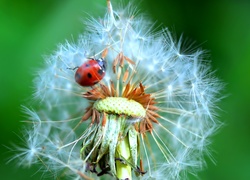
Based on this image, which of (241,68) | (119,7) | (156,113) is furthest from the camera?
(241,68)

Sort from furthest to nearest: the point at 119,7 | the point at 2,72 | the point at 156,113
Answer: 1. the point at 2,72
2. the point at 119,7
3. the point at 156,113

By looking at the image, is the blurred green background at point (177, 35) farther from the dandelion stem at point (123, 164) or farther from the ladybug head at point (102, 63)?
the dandelion stem at point (123, 164)

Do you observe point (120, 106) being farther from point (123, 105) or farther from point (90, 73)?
point (90, 73)

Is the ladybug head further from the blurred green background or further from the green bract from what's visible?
the blurred green background

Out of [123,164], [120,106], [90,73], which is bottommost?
[123,164]

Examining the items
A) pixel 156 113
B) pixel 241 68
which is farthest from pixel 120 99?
pixel 241 68

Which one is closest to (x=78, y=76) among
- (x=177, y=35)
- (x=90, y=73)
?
(x=90, y=73)

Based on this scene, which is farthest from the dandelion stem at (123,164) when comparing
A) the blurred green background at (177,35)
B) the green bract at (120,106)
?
the blurred green background at (177,35)

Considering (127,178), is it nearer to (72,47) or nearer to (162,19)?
(72,47)
